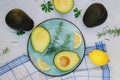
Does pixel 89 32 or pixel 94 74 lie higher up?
pixel 89 32

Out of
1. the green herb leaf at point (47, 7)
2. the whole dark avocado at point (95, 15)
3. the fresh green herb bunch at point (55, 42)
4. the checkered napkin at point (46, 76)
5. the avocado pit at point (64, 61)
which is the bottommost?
the checkered napkin at point (46, 76)

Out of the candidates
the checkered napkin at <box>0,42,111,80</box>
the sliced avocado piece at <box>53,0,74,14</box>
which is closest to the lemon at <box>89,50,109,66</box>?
the checkered napkin at <box>0,42,111,80</box>

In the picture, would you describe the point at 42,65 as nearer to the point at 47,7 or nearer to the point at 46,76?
the point at 46,76

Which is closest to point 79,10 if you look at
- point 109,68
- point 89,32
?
point 89,32

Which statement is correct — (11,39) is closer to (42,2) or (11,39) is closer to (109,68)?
(42,2)

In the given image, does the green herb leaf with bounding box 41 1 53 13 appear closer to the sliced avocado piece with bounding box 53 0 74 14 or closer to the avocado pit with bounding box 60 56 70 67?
the sliced avocado piece with bounding box 53 0 74 14

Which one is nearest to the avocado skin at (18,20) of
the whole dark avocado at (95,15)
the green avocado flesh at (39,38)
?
the green avocado flesh at (39,38)

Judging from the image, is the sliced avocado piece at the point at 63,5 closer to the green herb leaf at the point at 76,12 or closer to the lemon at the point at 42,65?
the green herb leaf at the point at 76,12
